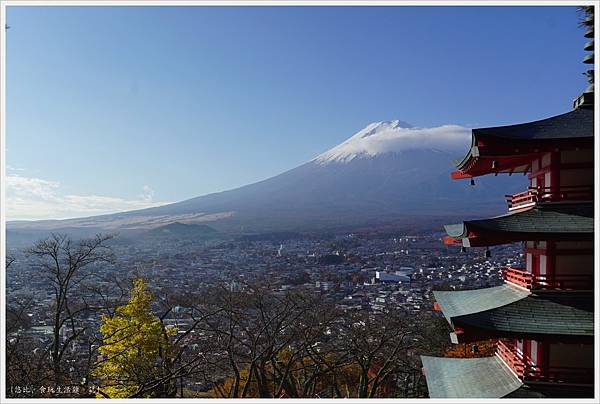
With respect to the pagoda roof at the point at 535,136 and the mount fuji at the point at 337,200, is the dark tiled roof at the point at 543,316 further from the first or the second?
the mount fuji at the point at 337,200

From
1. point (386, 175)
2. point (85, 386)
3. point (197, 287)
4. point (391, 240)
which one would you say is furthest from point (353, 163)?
point (85, 386)

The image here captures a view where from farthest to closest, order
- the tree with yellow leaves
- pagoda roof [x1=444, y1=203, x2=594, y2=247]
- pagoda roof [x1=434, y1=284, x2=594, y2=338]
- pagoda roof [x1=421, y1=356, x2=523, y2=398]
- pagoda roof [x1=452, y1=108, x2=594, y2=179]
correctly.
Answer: the tree with yellow leaves < pagoda roof [x1=421, y1=356, x2=523, y2=398] < pagoda roof [x1=452, y1=108, x2=594, y2=179] < pagoda roof [x1=444, y1=203, x2=594, y2=247] < pagoda roof [x1=434, y1=284, x2=594, y2=338]

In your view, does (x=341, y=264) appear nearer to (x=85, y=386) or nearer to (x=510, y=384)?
(x=85, y=386)

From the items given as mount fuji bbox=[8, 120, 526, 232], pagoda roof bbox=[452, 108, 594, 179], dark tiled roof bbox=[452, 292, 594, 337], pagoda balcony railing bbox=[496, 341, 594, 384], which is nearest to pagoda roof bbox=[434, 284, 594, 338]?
dark tiled roof bbox=[452, 292, 594, 337]

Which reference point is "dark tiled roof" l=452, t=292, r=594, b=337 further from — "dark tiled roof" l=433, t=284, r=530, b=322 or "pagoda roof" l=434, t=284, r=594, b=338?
"dark tiled roof" l=433, t=284, r=530, b=322

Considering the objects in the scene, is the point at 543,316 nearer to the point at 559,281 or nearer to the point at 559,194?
the point at 559,281

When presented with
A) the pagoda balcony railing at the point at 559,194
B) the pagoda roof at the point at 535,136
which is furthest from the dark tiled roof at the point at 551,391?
the pagoda roof at the point at 535,136
